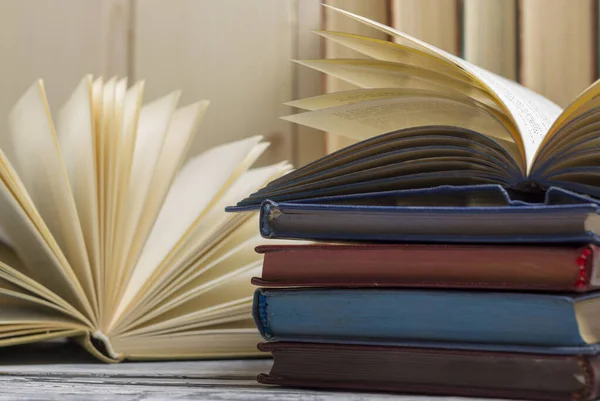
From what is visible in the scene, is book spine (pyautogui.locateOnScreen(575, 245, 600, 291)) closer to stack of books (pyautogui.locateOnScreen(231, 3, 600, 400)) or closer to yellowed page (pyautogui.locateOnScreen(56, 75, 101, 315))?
stack of books (pyautogui.locateOnScreen(231, 3, 600, 400))

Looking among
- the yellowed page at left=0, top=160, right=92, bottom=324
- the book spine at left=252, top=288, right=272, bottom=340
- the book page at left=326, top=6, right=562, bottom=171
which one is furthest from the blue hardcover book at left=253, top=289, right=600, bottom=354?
the yellowed page at left=0, top=160, right=92, bottom=324

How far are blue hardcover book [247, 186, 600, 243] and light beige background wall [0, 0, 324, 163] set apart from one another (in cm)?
53

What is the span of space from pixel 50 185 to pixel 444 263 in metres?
0.40

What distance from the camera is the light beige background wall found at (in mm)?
1091

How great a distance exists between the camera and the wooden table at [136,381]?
492 millimetres

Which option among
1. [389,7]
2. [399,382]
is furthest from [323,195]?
[389,7]

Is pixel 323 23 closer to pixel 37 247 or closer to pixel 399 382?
pixel 37 247

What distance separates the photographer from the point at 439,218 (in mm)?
496

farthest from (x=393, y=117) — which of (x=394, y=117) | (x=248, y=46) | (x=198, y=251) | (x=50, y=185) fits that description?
(x=248, y=46)

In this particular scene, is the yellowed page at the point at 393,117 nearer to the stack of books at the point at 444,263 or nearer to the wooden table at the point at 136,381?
the stack of books at the point at 444,263

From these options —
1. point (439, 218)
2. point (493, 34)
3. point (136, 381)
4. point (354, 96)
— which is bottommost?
point (136, 381)

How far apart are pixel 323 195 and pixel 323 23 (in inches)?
21.9

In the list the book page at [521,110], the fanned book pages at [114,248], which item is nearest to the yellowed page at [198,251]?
the fanned book pages at [114,248]

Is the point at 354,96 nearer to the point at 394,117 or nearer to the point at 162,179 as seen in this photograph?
the point at 394,117
